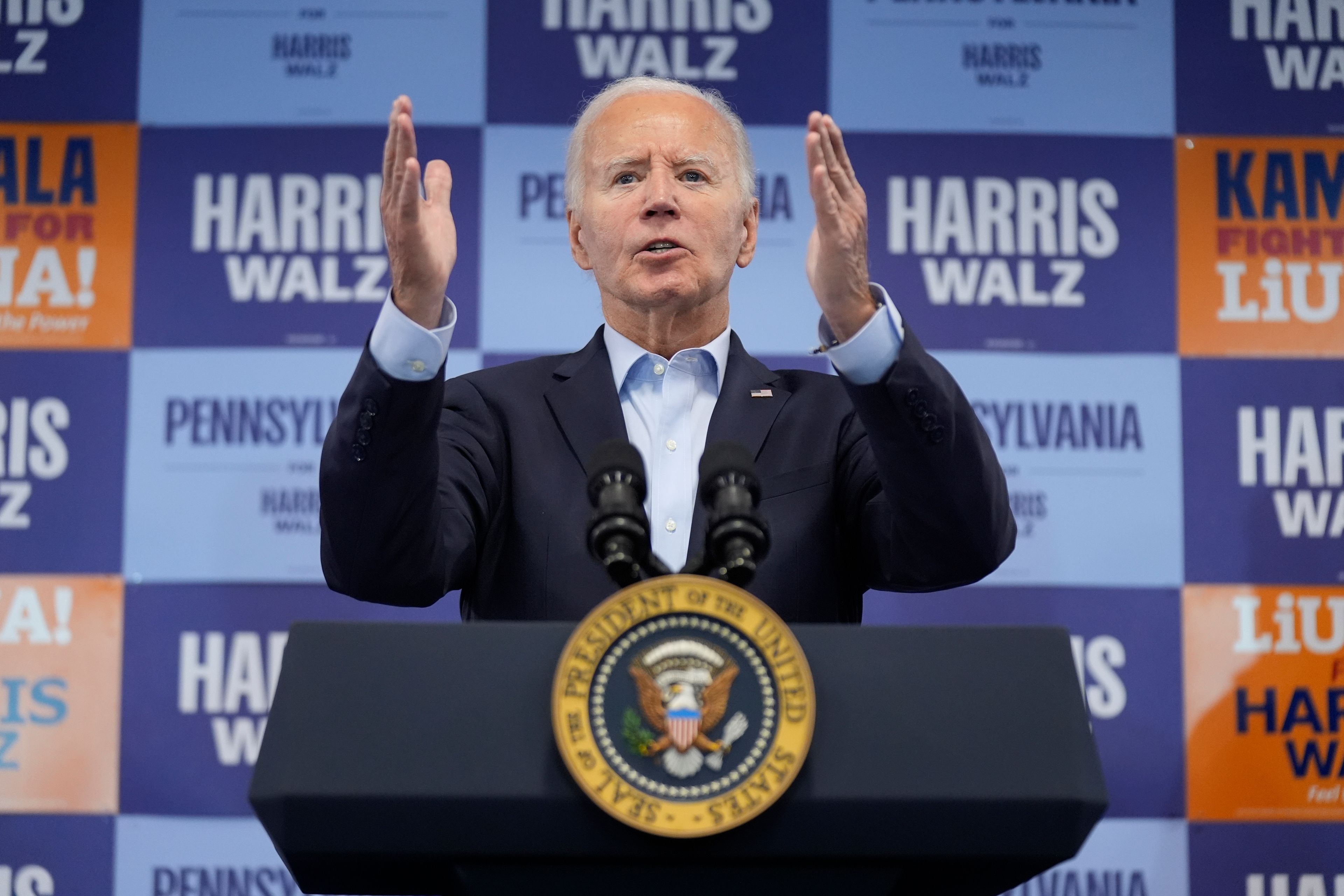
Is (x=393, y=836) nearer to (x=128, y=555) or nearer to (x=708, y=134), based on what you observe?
(x=708, y=134)

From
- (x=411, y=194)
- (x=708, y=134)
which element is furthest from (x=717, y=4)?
(x=411, y=194)

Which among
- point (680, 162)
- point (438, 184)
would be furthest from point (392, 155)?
point (680, 162)

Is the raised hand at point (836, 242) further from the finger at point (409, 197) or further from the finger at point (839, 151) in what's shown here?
the finger at point (409, 197)

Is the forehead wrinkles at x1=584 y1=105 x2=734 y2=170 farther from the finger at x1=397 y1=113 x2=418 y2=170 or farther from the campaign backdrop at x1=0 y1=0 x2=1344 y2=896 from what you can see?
the campaign backdrop at x1=0 y1=0 x2=1344 y2=896

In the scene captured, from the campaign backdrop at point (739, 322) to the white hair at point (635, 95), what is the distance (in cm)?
128

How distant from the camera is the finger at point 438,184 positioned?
1343 millimetres

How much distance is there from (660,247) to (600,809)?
33.3 inches

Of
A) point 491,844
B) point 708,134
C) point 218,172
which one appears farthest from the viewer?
point 218,172

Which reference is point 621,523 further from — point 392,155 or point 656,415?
point 656,415

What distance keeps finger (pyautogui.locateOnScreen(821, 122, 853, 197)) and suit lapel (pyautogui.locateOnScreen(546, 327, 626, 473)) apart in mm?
431

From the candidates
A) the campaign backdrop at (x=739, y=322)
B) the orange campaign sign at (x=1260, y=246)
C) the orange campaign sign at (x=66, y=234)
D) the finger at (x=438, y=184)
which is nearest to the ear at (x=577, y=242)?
the finger at (x=438, y=184)

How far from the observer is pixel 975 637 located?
3.28 feet

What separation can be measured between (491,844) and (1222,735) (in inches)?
96.9

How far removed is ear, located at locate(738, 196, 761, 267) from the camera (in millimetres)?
1764
